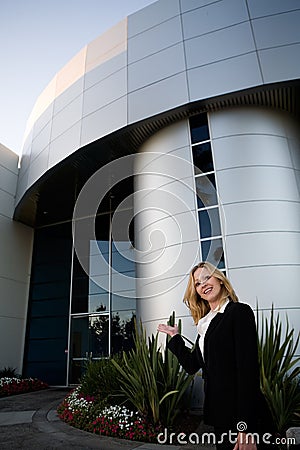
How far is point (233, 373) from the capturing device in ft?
4.85

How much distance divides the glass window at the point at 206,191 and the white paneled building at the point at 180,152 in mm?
24

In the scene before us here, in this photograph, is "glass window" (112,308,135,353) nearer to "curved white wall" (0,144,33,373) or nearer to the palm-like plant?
"curved white wall" (0,144,33,373)

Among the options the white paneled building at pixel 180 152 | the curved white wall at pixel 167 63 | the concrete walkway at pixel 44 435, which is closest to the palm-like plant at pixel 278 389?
the concrete walkway at pixel 44 435

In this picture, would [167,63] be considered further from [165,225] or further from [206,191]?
[165,225]

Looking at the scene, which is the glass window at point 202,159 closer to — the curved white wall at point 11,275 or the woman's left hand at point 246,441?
the woman's left hand at point 246,441

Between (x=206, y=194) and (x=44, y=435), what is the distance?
508cm

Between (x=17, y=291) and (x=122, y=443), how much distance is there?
29.3 ft

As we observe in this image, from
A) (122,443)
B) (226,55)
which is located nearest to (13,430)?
(122,443)

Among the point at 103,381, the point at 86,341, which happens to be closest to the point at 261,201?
the point at 103,381

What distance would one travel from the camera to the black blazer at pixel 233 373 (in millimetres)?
1374

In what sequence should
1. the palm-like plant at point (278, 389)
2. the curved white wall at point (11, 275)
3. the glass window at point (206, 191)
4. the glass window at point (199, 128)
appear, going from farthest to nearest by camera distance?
the curved white wall at point (11, 275) → the glass window at point (199, 128) → the glass window at point (206, 191) → the palm-like plant at point (278, 389)

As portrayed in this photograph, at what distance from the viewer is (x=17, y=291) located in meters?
11.9

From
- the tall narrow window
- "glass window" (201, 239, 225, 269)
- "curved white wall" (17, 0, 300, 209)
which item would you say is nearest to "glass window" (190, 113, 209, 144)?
Answer: the tall narrow window

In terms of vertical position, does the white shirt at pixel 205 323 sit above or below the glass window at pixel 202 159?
below
